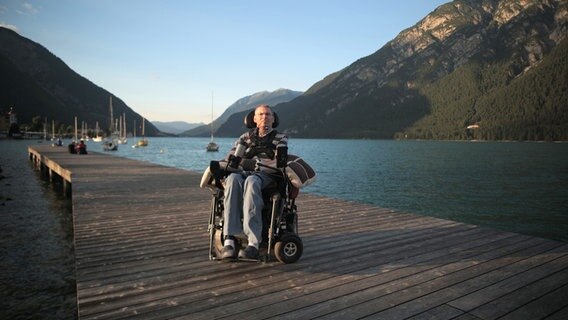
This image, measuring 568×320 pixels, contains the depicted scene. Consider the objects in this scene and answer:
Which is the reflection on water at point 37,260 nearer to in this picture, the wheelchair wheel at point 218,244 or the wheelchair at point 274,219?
the wheelchair wheel at point 218,244

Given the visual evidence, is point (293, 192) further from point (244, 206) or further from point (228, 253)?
point (228, 253)

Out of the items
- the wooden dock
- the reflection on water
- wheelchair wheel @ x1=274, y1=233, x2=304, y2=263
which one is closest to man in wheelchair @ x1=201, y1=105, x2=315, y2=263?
wheelchair wheel @ x1=274, y1=233, x2=304, y2=263

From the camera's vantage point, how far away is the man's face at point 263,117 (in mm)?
4984

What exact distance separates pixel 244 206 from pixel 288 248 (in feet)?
2.63

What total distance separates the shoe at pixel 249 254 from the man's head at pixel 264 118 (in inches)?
64.2

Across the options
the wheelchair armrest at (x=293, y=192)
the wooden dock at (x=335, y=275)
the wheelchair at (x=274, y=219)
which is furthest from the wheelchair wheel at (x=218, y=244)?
the wheelchair armrest at (x=293, y=192)

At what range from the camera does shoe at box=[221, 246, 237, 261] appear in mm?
4488

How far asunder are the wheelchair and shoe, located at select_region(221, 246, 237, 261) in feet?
0.42

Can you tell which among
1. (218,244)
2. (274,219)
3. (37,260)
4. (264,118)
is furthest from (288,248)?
(37,260)

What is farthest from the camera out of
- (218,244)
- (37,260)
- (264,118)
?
(37,260)

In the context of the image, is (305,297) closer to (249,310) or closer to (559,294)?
(249,310)

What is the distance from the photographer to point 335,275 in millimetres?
4340

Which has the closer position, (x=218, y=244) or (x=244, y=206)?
(x=244, y=206)

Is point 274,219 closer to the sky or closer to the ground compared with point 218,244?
closer to the sky
